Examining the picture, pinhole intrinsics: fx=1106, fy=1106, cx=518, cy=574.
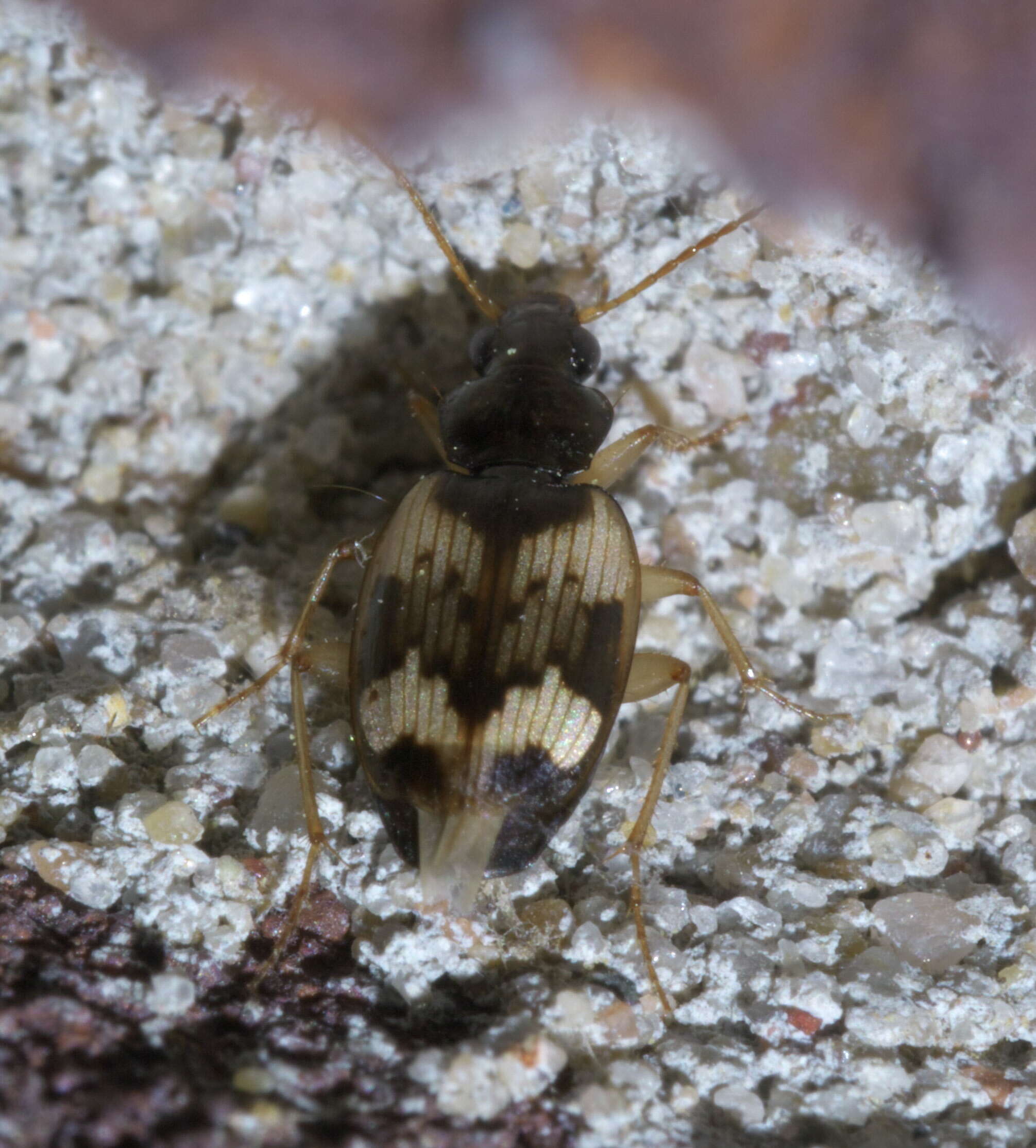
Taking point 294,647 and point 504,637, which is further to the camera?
point 294,647

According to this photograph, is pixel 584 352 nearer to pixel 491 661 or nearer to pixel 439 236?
pixel 439 236

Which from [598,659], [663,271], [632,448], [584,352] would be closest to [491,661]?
[598,659]

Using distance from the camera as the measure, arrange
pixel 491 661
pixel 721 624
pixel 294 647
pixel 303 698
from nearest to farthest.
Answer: pixel 491 661
pixel 303 698
pixel 294 647
pixel 721 624

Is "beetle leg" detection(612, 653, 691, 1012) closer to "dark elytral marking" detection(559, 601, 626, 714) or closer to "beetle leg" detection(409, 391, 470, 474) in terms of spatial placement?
"dark elytral marking" detection(559, 601, 626, 714)

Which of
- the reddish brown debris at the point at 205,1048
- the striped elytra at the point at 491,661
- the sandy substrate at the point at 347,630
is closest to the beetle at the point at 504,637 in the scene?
the striped elytra at the point at 491,661

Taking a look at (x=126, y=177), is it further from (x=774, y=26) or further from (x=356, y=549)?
(x=774, y=26)

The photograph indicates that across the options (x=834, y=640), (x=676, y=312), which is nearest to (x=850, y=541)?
(x=834, y=640)
